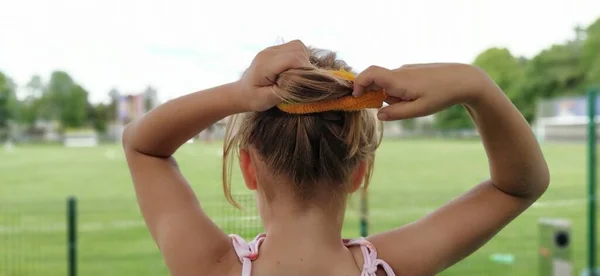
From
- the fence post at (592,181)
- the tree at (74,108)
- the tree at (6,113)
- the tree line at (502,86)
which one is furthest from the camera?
the tree at (74,108)

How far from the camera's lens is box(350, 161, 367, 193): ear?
645 mm

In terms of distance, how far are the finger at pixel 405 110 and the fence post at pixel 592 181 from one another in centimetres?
282

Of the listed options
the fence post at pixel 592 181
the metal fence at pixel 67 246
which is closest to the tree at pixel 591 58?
the fence post at pixel 592 181

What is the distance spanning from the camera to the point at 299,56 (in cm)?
54

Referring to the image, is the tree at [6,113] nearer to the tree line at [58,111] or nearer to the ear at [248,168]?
the tree line at [58,111]

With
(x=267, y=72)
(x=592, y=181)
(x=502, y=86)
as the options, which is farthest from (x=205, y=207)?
(x=592, y=181)

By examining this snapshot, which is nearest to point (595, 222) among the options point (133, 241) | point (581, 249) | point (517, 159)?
point (581, 249)

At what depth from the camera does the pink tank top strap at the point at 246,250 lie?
0.59m

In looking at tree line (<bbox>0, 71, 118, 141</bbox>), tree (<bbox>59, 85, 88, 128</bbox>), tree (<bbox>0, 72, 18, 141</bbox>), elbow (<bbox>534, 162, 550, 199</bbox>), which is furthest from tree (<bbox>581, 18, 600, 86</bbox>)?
tree (<bbox>59, 85, 88, 128</bbox>)

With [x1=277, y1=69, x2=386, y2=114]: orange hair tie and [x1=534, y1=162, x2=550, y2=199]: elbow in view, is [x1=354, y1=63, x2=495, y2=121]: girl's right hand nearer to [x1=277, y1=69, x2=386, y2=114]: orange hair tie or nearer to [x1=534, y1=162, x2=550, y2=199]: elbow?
[x1=277, y1=69, x2=386, y2=114]: orange hair tie

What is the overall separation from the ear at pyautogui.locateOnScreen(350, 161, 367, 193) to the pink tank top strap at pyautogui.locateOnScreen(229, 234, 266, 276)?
4.9 inches

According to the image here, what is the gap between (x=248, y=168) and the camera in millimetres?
650

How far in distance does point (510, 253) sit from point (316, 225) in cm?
343

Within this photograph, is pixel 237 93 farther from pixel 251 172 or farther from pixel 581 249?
pixel 581 249
